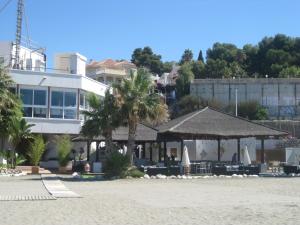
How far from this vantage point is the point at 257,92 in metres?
105

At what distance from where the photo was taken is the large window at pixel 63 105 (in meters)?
41.8

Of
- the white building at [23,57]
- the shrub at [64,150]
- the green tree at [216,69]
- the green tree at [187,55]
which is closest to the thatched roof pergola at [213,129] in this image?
the shrub at [64,150]

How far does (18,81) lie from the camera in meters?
40.7

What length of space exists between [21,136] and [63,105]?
17.1 ft

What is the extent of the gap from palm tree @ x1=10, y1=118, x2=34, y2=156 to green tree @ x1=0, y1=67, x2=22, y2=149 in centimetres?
38

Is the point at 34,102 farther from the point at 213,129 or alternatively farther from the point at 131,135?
the point at 213,129

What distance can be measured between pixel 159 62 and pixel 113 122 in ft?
383

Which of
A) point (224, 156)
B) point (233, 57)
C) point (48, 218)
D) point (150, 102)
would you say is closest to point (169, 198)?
point (48, 218)

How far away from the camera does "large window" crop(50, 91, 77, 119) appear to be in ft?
137

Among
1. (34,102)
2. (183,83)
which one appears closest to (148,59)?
(183,83)

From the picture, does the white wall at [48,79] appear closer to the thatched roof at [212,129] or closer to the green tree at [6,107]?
the green tree at [6,107]

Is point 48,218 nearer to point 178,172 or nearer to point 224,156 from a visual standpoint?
point 178,172

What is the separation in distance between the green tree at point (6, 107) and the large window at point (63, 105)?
6199 mm

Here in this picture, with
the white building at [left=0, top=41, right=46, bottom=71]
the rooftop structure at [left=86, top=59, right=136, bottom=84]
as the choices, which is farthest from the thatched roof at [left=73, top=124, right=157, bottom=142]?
the rooftop structure at [left=86, top=59, right=136, bottom=84]
